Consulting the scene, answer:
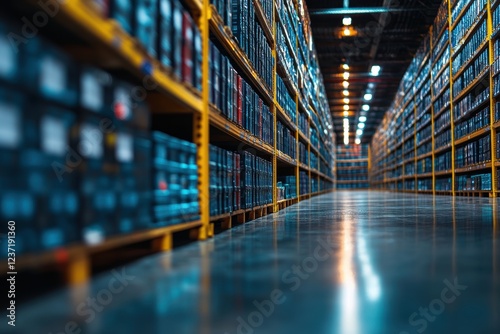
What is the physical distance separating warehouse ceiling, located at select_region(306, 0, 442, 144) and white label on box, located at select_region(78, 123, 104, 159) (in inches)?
545

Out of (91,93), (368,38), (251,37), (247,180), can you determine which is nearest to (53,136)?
(91,93)

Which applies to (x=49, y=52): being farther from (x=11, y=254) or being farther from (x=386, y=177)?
(x=386, y=177)

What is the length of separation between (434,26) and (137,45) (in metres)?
15.4

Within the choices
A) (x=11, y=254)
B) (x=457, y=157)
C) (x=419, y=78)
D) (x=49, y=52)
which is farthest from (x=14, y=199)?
(x=419, y=78)

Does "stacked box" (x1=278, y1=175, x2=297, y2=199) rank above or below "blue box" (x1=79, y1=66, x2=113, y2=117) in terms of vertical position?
below

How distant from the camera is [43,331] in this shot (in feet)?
4.37

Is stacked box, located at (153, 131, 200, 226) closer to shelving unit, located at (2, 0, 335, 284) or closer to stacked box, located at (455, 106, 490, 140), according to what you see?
shelving unit, located at (2, 0, 335, 284)

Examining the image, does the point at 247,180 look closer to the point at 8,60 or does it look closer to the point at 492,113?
the point at 8,60

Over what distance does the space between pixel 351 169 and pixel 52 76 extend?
38.8 m

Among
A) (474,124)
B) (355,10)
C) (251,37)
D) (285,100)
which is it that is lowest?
(474,124)

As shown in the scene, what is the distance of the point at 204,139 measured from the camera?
11.1 feet

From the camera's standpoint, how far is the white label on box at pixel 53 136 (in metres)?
1.61

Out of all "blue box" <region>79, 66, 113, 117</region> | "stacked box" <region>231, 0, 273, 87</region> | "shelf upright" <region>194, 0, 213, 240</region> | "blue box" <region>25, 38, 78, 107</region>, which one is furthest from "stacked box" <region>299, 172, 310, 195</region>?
"blue box" <region>25, 38, 78, 107</region>

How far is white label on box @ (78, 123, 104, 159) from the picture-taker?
1.81m
